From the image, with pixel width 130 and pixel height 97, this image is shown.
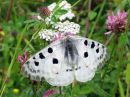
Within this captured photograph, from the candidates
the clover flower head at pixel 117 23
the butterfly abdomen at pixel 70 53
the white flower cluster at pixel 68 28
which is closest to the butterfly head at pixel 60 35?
the white flower cluster at pixel 68 28

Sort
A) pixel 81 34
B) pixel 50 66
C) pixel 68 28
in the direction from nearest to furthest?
pixel 50 66, pixel 68 28, pixel 81 34

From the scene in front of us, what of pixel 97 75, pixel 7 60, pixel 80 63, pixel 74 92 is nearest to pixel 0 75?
pixel 7 60

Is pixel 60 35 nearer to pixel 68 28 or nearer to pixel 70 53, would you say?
pixel 68 28

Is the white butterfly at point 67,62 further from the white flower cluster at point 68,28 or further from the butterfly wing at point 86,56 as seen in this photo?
the white flower cluster at point 68,28

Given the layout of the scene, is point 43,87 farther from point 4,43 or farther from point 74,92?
point 4,43

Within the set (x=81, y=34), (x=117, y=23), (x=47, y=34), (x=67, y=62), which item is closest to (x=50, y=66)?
(x=67, y=62)

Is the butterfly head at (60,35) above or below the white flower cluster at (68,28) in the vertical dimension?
below
